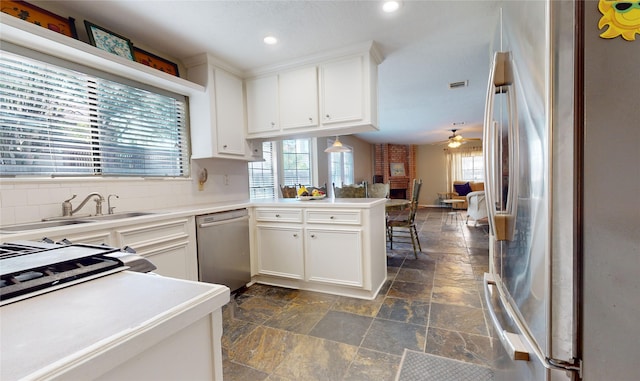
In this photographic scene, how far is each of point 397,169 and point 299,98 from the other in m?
7.57

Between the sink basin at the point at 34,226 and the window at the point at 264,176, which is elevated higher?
the window at the point at 264,176

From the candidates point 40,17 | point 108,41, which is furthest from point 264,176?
point 40,17

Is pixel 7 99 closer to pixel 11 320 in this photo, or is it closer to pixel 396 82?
pixel 11 320

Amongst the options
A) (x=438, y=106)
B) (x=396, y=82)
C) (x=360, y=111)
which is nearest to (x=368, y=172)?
(x=438, y=106)

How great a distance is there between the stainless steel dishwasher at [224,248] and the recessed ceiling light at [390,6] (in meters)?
2.03

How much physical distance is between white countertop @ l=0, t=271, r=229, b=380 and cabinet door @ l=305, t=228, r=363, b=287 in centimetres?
189

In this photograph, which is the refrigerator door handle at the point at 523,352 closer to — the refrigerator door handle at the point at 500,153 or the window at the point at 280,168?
the refrigerator door handle at the point at 500,153

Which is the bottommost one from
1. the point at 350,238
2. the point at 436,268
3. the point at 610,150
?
the point at 436,268

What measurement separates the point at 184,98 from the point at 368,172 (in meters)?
7.13

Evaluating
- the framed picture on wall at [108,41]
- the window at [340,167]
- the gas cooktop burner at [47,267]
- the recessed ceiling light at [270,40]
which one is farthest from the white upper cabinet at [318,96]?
the window at [340,167]

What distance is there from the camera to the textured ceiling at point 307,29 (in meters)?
1.92

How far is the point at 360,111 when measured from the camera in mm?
2578

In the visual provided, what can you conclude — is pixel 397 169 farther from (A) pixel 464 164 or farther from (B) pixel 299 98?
(B) pixel 299 98

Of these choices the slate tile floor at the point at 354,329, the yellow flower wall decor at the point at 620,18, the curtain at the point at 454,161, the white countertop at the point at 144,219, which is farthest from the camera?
the curtain at the point at 454,161
